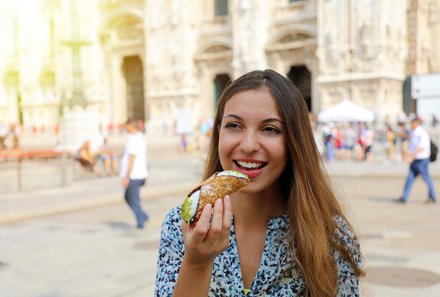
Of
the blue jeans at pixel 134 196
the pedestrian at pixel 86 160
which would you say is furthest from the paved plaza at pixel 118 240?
the pedestrian at pixel 86 160

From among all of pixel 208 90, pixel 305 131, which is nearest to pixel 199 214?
pixel 305 131

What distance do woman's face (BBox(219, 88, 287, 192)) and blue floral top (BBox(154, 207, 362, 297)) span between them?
0.73 feet

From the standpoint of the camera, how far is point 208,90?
119ft

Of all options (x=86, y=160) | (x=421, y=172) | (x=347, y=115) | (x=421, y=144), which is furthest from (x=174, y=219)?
(x=347, y=115)

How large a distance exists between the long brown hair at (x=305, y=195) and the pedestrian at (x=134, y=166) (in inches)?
251

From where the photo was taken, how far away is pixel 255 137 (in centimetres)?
173

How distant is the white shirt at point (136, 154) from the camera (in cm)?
809

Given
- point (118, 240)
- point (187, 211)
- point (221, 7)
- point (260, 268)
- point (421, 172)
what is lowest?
point (118, 240)

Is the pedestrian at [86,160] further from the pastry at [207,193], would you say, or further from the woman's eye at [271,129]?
the pastry at [207,193]

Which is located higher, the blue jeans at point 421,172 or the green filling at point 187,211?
the green filling at point 187,211

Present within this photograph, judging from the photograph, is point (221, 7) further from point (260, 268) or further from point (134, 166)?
point (260, 268)

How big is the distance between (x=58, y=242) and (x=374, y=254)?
457 cm

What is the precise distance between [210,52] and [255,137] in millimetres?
34992

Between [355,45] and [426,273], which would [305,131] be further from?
[355,45]
